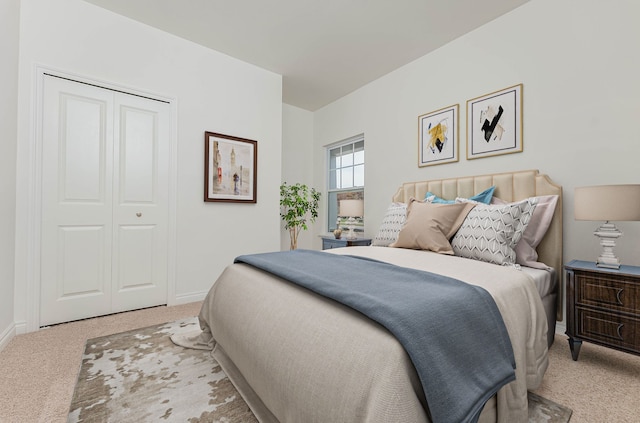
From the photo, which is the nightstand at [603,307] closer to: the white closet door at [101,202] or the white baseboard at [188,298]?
the white baseboard at [188,298]

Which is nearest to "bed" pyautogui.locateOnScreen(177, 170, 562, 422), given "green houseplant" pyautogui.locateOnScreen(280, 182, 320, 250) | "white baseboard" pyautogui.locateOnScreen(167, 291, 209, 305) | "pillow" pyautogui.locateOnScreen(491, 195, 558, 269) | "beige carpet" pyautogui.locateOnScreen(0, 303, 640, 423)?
"pillow" pyautogui.locateOnScreen(491, 195, 558, 269)

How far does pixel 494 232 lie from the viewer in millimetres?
2021

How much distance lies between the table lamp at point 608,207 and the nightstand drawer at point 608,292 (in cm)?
13

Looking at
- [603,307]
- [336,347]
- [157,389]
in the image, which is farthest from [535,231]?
[157,389]

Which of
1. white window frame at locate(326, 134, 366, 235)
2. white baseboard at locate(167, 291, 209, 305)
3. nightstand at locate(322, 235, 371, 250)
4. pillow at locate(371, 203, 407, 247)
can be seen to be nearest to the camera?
pillow at locate(371, 203, 407, 247)

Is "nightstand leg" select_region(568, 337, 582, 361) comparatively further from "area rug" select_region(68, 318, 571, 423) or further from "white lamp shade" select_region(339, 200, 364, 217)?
"white lamp shade" select_region(339, 200, 364, 217)

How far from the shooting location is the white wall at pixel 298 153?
183 inches

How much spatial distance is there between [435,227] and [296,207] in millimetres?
2471

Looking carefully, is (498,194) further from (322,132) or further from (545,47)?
(322,132)

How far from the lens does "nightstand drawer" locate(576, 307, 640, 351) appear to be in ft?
5.43

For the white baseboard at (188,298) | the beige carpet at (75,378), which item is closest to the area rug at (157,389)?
the beige carpet at (75,378)

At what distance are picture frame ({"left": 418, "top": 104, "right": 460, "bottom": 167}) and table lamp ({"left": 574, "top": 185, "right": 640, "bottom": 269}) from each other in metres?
1.27

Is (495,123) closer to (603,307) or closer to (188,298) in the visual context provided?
(603,307)

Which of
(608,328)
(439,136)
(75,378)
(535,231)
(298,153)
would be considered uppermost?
(298,153)
